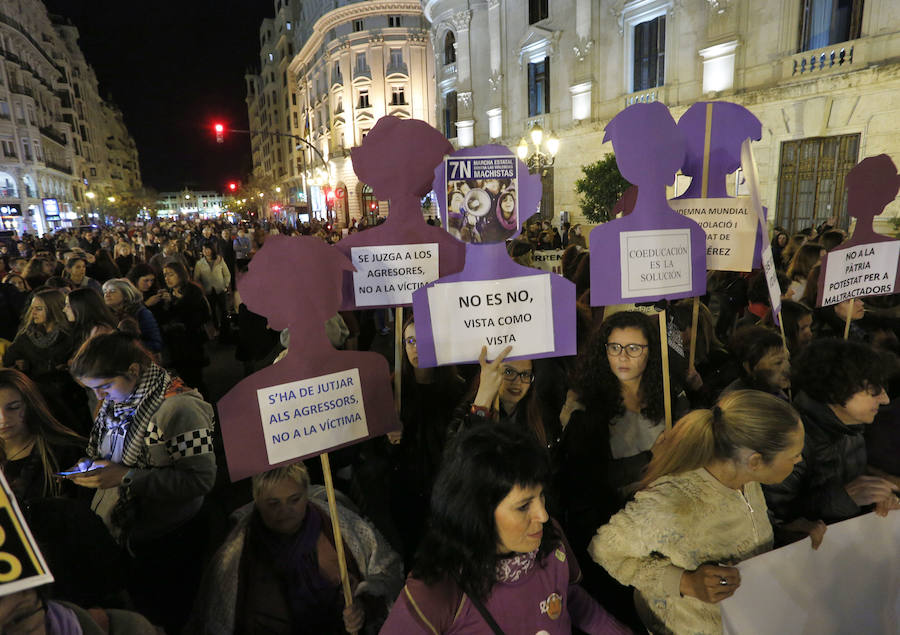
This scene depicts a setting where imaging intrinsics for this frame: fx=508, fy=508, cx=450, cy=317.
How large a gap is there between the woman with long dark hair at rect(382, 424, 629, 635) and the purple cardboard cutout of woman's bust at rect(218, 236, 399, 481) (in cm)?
58

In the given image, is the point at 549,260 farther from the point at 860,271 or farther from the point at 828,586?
the point at 828,586

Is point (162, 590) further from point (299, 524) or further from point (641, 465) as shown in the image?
point (641, 465)

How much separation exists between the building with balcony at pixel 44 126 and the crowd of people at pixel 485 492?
1385 inches

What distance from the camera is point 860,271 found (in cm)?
363

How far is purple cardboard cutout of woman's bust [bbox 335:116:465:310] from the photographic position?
2555 mm

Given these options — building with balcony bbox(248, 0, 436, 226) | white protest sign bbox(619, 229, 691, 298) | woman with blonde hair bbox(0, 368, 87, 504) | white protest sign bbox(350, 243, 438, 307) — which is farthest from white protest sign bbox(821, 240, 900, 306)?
building with balcony bbox(248, 0, 436, 226)

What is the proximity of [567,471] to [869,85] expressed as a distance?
13843 mm

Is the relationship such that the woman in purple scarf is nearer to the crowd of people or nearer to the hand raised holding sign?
the crowd of people

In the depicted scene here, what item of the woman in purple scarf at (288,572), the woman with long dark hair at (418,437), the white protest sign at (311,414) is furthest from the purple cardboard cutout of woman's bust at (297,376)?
the woman with long dark hair at (418,437)

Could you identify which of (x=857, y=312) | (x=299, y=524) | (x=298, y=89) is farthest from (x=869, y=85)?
(x=298, y=89)

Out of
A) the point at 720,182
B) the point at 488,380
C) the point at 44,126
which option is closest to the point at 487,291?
the point at 488,380

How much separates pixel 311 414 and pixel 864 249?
156 inches

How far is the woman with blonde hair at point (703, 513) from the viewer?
1.77 metres

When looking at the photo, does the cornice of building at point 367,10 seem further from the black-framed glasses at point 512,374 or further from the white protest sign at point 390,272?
the black-framed glasses at point 512,374
